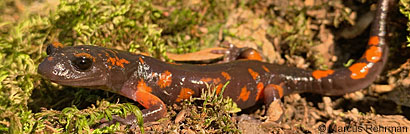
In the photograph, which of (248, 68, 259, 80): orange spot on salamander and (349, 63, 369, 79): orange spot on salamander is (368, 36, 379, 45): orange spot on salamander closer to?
(349, 63, 369, 79): orange spot on salamander

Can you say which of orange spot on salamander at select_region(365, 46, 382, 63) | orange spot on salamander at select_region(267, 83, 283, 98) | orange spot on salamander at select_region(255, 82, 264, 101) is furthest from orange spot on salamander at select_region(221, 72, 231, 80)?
orange spot on salamander at select_region(365, 46, 382, 63)

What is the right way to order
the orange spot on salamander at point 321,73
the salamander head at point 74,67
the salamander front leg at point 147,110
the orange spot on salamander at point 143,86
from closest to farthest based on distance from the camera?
the salamander head at point 74,67
the salamander front leg at point 147,110
the orange spot on salamander at point 143,86
the orange spot on salamander at point 321,73

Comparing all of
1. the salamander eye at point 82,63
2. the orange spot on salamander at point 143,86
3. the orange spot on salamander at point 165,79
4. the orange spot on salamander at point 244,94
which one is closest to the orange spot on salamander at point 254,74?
the orange spot on salamander at point 244,94

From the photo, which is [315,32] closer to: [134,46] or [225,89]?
[225,89]

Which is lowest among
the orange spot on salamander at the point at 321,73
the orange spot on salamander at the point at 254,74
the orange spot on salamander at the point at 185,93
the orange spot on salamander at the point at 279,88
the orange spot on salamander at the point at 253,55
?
the orange spot on salamander at the point at 185,93

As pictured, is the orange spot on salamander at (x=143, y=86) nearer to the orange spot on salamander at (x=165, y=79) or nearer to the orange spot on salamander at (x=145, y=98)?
the orange spot on salamander at (x=145, y=98)

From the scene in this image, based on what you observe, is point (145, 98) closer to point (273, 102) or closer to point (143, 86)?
point (143, 86)
